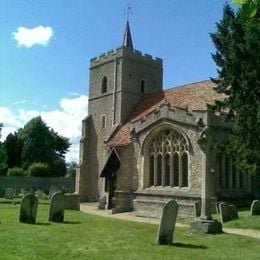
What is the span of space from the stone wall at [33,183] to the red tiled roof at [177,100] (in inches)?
573

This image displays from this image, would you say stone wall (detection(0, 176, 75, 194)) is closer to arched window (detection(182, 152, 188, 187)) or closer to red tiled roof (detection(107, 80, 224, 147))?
red tiled roof (detection(107, 80, 224, 147))

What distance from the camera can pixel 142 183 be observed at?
22875mm

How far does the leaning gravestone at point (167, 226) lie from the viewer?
10266mm

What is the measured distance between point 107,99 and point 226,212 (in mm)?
17736

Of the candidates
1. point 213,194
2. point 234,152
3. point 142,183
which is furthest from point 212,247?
point 142,183

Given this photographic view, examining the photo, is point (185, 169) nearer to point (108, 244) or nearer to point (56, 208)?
point (56, 208)

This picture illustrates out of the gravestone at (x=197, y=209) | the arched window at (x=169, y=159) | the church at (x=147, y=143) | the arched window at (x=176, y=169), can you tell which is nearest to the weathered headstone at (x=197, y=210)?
the gravestone at (x=197, y=209)

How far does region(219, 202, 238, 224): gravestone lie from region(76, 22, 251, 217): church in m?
2.22

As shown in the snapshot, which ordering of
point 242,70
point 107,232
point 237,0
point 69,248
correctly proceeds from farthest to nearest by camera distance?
1. point 242,70
2. point 107,232
3. point 69,248
4. point 237,0

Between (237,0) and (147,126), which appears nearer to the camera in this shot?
(237,0)

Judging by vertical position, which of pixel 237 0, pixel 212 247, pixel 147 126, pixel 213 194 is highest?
pixel 147 126

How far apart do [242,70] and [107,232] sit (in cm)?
889

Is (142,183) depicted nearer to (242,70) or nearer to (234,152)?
(234,152)

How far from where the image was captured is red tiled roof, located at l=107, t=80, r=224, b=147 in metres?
24.3
